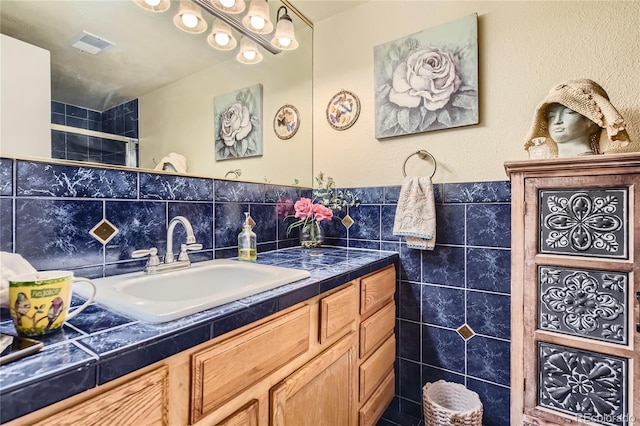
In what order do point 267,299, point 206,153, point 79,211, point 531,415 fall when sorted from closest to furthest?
point 267,299
point 79,211
point 531,415
point 206,153

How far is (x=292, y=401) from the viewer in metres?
0.86

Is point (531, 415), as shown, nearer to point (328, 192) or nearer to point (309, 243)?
point (309, 243)

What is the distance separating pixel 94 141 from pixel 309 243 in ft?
3.46

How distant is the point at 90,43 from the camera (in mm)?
1016

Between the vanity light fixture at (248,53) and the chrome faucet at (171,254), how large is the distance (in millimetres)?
954

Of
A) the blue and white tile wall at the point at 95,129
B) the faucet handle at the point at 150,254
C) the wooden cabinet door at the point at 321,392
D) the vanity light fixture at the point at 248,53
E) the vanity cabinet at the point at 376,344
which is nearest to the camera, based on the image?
the wooden cabinet door at the point at 321,392

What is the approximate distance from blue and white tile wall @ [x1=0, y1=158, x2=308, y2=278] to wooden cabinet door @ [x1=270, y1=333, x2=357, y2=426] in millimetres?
640

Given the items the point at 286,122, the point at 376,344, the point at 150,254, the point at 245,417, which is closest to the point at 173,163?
the point at 150,254

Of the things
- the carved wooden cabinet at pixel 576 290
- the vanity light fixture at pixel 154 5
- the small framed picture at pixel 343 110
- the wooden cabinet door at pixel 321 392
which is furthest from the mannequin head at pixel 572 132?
the vanity light fixture at pixel 154 5

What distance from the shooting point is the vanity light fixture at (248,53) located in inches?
62.4

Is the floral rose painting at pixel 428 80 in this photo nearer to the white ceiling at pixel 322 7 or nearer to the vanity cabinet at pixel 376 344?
the white ceiling at pixel 322 7

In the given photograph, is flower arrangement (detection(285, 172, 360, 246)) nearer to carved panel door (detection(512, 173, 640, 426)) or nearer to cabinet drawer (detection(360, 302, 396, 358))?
cabinet drawer (detection(360, 302, 396, 358))

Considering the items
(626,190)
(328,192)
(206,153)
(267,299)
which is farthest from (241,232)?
(626,190)

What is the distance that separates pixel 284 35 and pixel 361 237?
122 centimetres
